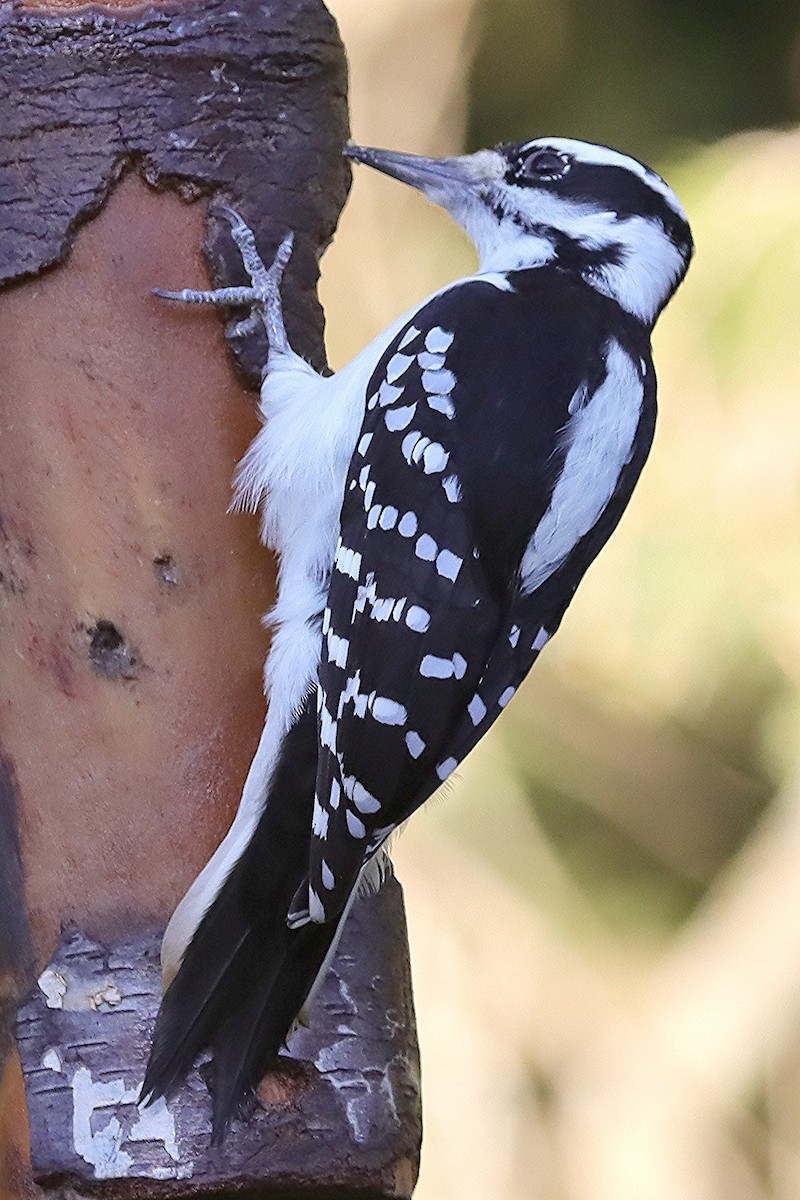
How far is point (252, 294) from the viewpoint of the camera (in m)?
1.69

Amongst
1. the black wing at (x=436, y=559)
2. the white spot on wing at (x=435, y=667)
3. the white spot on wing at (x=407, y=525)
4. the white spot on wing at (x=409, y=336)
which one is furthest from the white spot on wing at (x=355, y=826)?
the white spot on wing at (x=409, y=336)

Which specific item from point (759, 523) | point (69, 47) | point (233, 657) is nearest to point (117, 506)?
point (233, 657)

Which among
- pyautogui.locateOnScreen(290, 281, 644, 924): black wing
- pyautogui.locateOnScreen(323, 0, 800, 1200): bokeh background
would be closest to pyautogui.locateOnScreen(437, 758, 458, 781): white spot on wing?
pyautogui.locateOnScreen(290, 281, 644, 924): black wing

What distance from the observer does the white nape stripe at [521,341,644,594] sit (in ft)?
5.57

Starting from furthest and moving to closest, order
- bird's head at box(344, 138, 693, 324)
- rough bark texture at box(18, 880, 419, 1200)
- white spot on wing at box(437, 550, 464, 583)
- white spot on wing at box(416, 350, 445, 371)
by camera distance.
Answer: bird's head at box(344, 138, 693, 324) → white spot on wing at box(416, 350, 445, 371) → white spot on wing at box(437, 550, 464, 583) → rough bark texture at box(18, 880, 419, 1200)

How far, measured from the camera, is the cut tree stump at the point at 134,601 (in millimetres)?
1541

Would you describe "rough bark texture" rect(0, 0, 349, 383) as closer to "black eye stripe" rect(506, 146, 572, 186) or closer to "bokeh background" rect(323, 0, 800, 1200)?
"black eye stripe" rect(506, 146, 572, 186)

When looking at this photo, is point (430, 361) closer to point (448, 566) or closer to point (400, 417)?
point (400, 417)

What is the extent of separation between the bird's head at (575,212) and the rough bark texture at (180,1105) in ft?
2.61

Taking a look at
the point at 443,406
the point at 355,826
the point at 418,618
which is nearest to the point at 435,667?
the point at 418,618

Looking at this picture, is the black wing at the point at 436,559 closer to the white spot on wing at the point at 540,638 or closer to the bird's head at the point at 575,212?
the white spot on wing at the point at 540,638

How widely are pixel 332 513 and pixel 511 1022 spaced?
1.62 metres

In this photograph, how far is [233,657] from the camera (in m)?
1.65

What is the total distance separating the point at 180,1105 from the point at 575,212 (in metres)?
1.00
